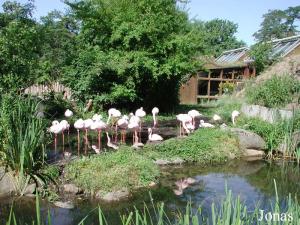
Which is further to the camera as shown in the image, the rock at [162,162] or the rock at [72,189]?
the rock at [162,162]

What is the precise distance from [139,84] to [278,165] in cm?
812

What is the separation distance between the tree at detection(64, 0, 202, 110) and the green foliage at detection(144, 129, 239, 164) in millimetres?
6042

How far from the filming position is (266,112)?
37.0 feet

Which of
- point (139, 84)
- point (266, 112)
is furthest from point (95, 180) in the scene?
point (139, 84)

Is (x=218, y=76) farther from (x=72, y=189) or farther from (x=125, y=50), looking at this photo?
(x=72, y=189)

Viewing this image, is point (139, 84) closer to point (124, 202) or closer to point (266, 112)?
point (266, 112)

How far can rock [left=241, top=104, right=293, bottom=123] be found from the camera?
34.2 feet

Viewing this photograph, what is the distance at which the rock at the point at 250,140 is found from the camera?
9883mm

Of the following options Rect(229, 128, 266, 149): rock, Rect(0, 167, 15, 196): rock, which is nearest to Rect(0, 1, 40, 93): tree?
Rect(0, 167, 15, 196): rock

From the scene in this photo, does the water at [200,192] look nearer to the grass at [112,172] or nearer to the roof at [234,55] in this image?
the grass at [112,172]

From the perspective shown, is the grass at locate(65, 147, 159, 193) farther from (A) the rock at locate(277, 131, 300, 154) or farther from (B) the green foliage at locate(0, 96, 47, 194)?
(A) the rock at locate(277, 131, 300, 154)

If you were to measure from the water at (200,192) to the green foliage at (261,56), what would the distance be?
16033 mm

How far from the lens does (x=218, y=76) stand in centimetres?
2723

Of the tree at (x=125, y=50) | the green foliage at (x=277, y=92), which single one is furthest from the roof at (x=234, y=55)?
the green foliage at (x=277, y=92)
